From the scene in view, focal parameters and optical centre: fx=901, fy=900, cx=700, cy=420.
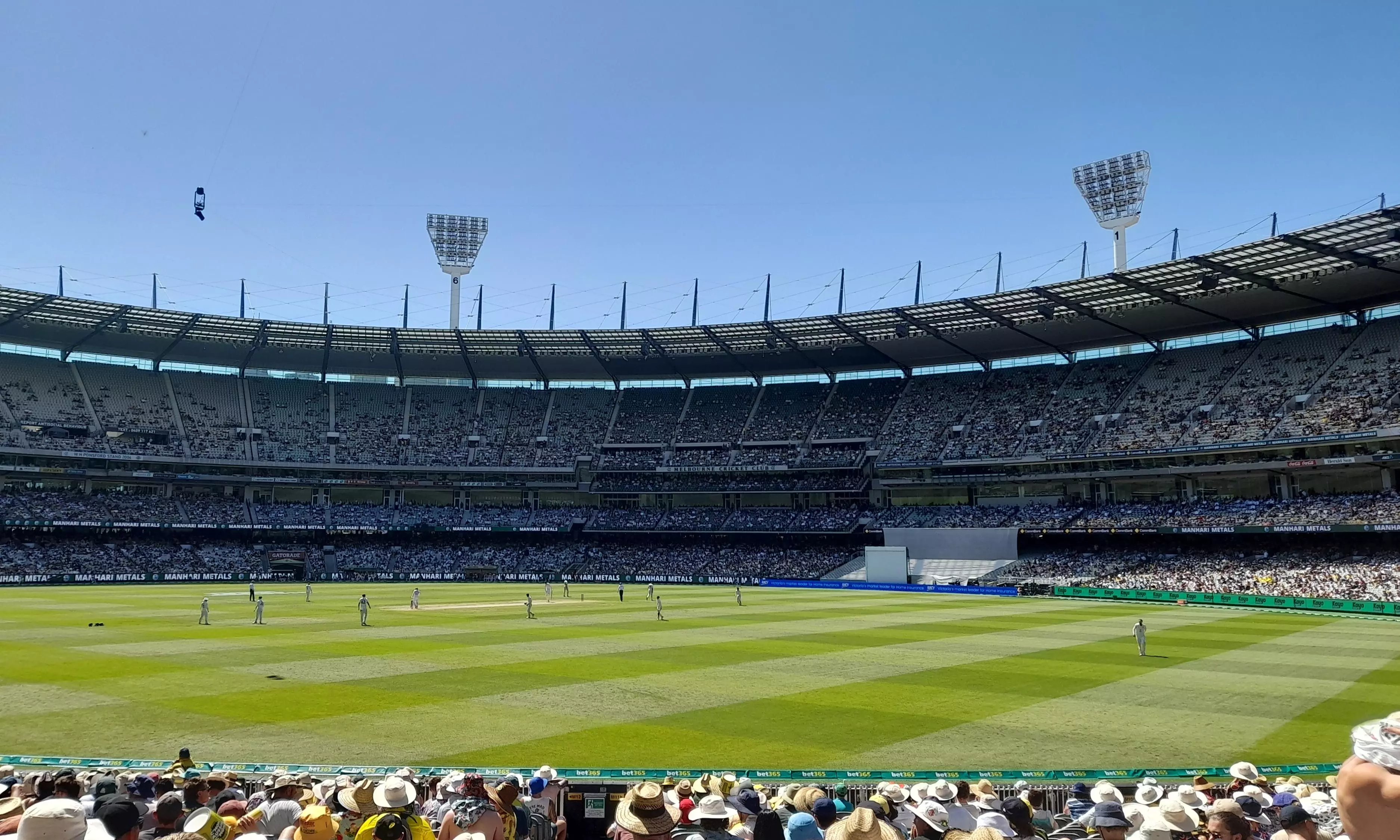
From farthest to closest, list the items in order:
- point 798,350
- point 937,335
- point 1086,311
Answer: point 798,350
point 937,335
point 1086,311

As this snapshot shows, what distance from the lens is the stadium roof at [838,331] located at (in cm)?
5753

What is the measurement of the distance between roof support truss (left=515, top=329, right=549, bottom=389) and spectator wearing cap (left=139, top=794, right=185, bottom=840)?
7754 cm

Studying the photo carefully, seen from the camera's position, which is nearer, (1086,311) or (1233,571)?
(1233,571)

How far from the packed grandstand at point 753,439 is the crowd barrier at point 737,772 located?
43998 millimetres

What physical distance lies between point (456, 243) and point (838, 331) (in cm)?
4096

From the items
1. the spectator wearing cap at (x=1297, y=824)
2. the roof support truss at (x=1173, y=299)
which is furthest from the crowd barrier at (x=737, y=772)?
the roof support truss at (x=1173, y=299)

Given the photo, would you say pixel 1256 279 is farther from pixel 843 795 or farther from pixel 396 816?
pixel 396 816

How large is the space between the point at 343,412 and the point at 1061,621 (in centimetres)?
7620

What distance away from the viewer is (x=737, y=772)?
49.1 ft

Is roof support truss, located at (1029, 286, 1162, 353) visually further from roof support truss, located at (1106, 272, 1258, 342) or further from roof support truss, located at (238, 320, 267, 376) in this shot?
roof support truss, located at (238, 320, 267, 376)

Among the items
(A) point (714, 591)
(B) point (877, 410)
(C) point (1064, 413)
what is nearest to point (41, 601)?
(A) point (714, 591)

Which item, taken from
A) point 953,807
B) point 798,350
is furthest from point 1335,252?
point 953,807

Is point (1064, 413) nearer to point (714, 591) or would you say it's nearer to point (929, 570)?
point (929, 570)

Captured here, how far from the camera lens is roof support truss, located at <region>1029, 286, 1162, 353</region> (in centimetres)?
6438
